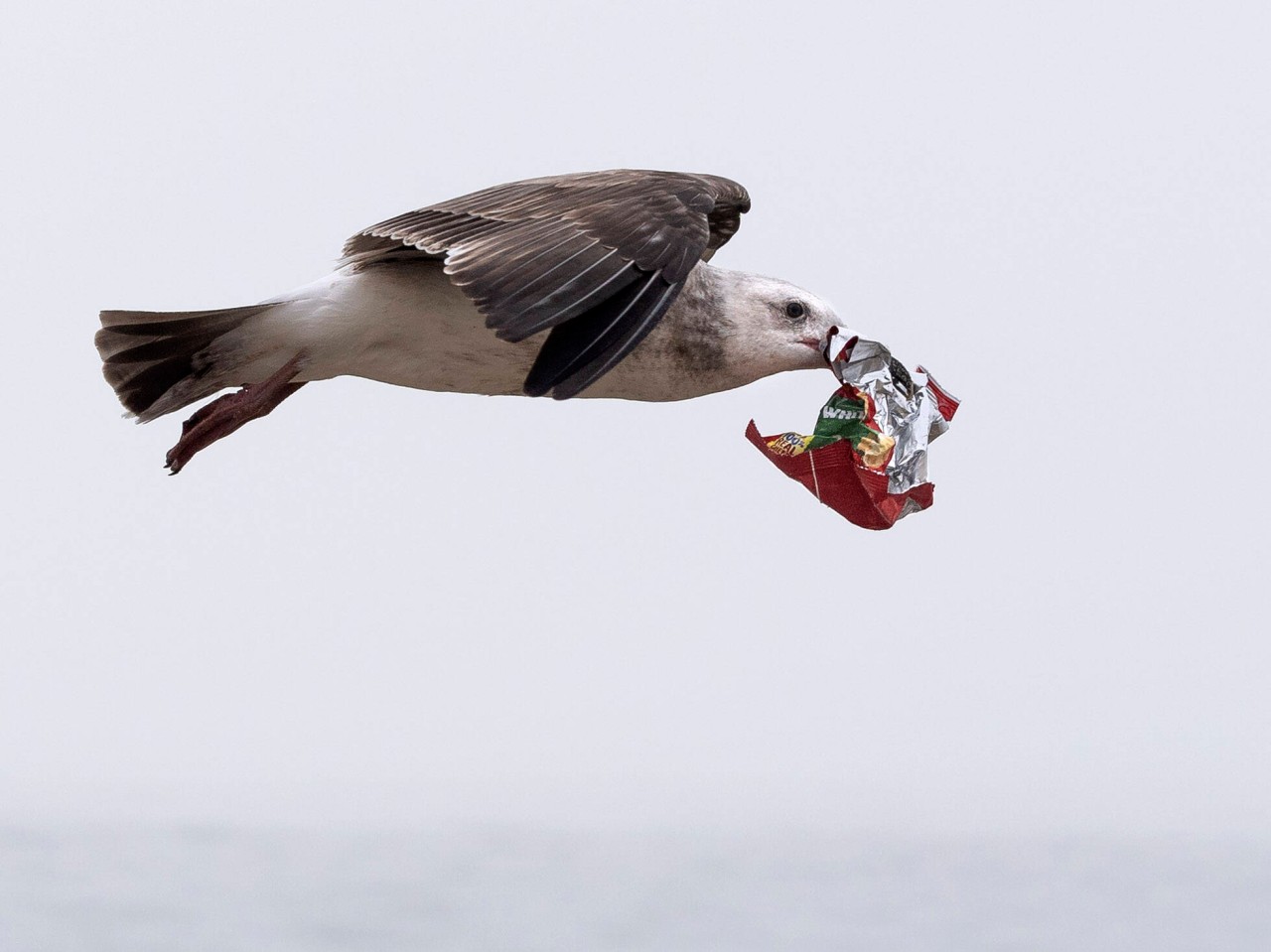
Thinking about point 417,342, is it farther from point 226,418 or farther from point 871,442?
point 871,442

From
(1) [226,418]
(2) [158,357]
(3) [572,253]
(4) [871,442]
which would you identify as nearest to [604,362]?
(3) [572,253]

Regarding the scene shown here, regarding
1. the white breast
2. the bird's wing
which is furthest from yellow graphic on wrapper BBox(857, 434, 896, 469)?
the bird's wing

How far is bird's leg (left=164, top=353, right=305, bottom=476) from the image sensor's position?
841 cm

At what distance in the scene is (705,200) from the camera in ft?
25.1

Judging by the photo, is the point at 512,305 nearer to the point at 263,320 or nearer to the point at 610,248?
the point at 610,248

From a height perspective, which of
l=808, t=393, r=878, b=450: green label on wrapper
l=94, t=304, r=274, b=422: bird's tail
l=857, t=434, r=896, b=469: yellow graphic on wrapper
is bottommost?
l=857, t=434, r=896, b=469: yellow graphic on wrapper

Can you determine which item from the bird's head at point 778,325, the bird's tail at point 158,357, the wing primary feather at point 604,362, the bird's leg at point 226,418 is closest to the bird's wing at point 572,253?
the wing primary feather at point 604,362

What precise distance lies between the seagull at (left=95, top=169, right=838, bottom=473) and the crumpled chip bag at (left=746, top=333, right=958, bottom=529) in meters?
0.41

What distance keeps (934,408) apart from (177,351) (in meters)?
3.26

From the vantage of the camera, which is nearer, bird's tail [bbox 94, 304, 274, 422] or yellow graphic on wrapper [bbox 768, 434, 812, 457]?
yellow graphic on wrapper [bbox 768, 434, 812, 457]

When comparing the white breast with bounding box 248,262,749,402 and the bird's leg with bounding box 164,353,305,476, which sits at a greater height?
the white breast with bounding box 248,262,749,402

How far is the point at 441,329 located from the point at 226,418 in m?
1.04

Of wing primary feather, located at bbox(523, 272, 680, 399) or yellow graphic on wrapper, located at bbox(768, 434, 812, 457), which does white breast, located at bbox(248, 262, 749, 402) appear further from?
wing primary feather, located at bbox(523, 272, 680, 399)

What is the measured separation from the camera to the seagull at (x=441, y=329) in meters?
7.55
